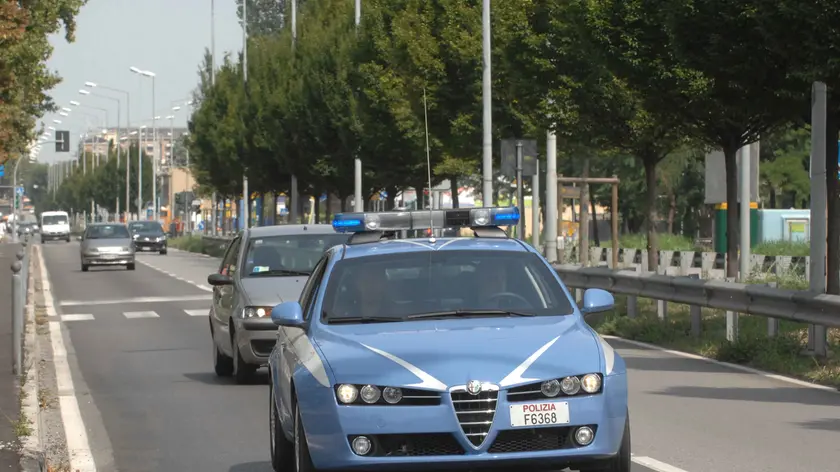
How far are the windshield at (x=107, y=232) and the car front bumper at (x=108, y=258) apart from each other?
778 mm

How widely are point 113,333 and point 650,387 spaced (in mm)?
11424

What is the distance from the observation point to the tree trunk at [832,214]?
709 inches

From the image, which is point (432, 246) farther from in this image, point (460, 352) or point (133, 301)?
point (133, 301)

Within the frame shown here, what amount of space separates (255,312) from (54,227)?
104 meters

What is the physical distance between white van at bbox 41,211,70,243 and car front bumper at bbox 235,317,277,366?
4061 inches

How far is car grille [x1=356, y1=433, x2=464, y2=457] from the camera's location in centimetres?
752

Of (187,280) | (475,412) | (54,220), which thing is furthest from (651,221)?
(54,220)

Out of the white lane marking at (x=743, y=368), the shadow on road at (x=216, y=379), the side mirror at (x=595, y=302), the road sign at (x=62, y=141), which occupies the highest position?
the road sign at (x=62, y=141)

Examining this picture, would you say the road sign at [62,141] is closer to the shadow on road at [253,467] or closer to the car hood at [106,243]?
the car hood at [106,243]

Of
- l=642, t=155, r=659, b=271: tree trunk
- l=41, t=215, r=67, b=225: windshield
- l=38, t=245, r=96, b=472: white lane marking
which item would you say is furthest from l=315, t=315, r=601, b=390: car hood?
l=41, t=215, r=67, b=225: windshield

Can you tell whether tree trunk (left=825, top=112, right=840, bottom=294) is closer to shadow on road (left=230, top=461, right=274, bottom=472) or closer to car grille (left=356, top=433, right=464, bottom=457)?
shadow on road (left=230, top=461, right=274, bottom=472)

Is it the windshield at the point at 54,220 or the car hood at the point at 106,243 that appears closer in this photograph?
the car hood at the point at 106,243

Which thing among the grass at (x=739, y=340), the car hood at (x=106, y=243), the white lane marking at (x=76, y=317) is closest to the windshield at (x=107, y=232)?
the car hood at (x=106, y=243)

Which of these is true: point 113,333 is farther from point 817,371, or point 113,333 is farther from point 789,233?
point 789,233
